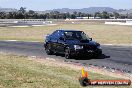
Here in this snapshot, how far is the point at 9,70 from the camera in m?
14.0

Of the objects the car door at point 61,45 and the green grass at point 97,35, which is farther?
the green grass at point 97,35

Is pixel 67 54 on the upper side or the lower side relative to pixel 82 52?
lower

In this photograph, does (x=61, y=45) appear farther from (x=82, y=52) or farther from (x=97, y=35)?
(x=97, y=35)

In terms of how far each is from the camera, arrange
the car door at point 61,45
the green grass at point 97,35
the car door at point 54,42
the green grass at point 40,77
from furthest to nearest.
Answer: the green grass at point 97,35, the car door at point 54,42, the car door at point 61,45, the green grass at point 40,77

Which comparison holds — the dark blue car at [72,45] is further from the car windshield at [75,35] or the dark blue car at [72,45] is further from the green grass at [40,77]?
the green grass at [40,77]

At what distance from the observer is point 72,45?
20266 mm

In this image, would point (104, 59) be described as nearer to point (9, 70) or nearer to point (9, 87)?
point (9, 70)

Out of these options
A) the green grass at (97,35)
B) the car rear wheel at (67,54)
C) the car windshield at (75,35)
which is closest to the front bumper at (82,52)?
the car rear wheel at (67,54)

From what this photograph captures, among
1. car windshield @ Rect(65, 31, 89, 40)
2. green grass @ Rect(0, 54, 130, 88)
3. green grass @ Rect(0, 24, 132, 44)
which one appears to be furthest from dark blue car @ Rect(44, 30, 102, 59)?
green grass @ Rect(0, 24, 132, 44)

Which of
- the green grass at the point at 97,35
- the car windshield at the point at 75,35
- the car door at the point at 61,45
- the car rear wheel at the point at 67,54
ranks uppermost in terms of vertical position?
the car windshield at the point at 75,35

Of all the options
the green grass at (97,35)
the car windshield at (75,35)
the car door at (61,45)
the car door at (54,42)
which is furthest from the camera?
the green grass at (97,35)

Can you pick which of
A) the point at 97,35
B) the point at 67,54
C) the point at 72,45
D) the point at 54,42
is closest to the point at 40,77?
the point at 67,54

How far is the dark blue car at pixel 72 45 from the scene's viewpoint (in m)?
20.1

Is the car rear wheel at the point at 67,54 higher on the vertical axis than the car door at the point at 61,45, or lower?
lower
